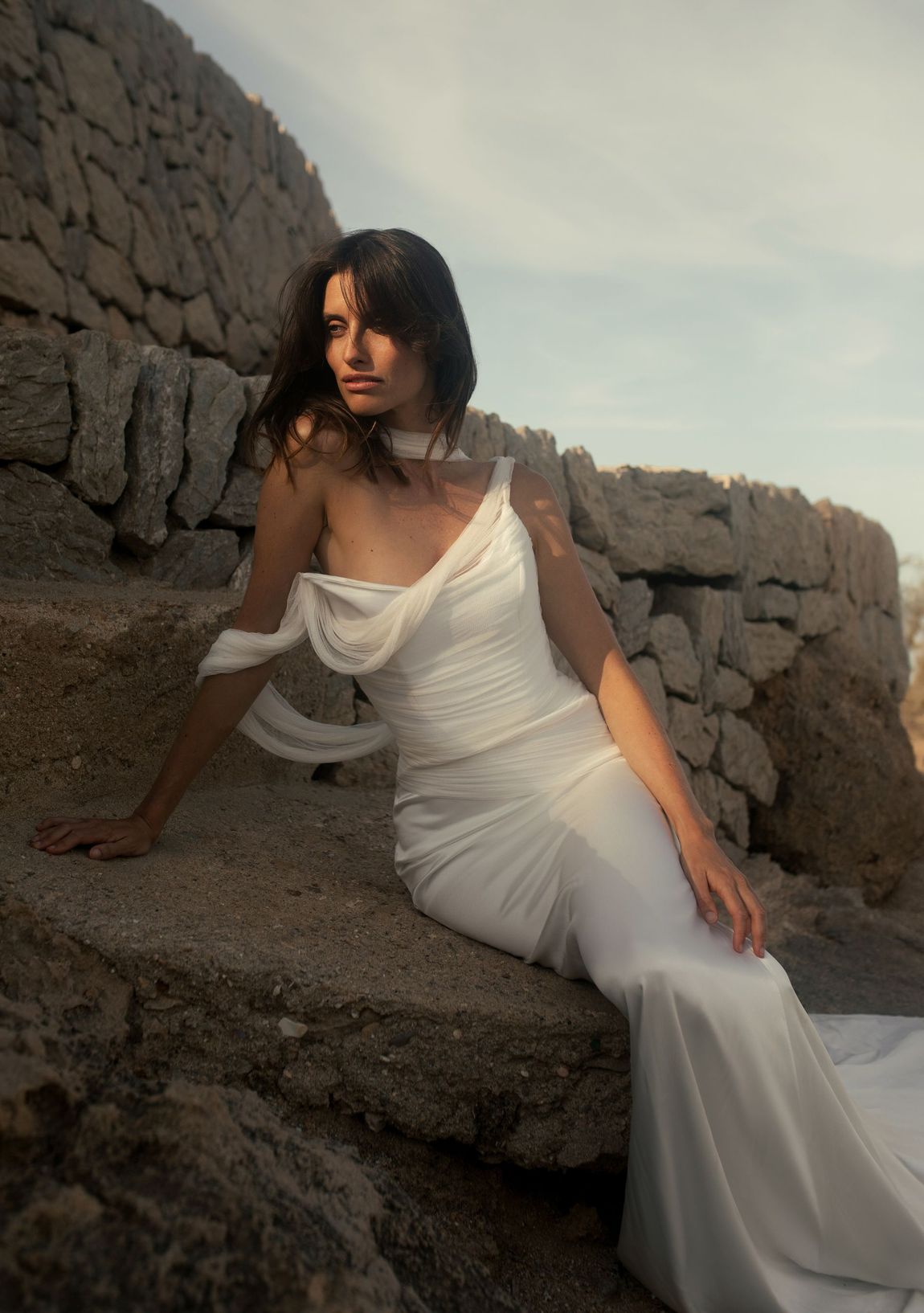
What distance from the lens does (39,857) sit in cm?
209

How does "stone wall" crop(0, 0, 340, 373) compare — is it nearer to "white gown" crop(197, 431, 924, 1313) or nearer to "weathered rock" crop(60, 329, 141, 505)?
"weathered rock" crop(60, 329, 141, 505)

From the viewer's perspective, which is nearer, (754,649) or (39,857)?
(39,857)

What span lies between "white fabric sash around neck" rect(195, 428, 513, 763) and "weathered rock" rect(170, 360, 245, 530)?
3.13ft

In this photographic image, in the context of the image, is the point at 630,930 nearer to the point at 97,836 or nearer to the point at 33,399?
the point at 97,836

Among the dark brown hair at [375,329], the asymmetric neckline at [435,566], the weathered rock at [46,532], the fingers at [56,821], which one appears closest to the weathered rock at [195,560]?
the weathered rock at [46,532]

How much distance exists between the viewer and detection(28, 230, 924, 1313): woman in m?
1.70

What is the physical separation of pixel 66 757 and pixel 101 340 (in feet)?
4.31

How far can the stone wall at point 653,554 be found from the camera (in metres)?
2.89

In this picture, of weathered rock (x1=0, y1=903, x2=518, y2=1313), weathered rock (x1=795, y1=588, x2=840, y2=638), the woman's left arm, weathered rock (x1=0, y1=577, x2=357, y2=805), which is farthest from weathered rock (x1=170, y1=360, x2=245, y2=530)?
weathered rock (x1=795, y1=588, x2=840, y2=638)

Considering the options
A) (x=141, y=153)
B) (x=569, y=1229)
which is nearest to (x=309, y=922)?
(x=569, y=1229)

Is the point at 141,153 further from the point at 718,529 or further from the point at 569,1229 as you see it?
the point at 569,1229

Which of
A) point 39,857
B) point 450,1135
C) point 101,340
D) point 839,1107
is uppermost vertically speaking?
point 101,340

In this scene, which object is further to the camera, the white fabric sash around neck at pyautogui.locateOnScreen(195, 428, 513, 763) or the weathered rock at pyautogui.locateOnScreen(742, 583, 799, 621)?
the weathered rock at pyautogui.locateOnScreen(742, 583, 799, 621)

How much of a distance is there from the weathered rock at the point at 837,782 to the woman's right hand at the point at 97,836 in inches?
152
